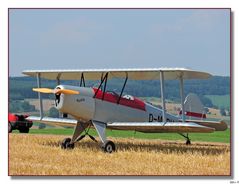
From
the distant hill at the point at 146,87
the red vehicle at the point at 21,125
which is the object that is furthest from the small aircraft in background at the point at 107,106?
the red vehicle at the point at 21,125

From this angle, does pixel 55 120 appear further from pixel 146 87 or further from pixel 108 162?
pixel 108 162

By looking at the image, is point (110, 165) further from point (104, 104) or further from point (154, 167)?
point (104, 104)

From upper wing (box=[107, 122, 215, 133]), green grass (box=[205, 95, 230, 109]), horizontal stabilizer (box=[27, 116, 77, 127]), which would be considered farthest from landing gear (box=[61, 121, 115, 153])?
green grass (box=[205, 95, 230, 109])

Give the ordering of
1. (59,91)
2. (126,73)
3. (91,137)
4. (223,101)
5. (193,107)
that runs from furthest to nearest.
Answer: (193,107) < (91,137) < (126,73) < (59,91) < (223,101)

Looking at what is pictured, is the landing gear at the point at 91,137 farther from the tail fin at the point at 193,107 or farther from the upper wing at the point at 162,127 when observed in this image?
the tail fin at the point at 193,107

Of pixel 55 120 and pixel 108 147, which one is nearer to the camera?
pixel 108 147

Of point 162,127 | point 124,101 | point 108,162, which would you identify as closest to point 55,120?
point 124,101

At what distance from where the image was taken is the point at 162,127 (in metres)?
11.7

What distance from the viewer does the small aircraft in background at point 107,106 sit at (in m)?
11.5

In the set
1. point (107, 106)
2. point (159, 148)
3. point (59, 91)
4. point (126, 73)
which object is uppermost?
point (126, 73)

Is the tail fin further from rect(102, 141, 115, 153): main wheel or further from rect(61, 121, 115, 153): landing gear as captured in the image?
rect(102, 141, 115, 153): main wheel

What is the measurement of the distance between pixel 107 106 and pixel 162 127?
1401 millimetres

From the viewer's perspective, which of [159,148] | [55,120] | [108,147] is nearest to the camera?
[108,147]

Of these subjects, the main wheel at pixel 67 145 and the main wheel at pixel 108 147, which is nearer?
the main wheel at pixel 108 147
